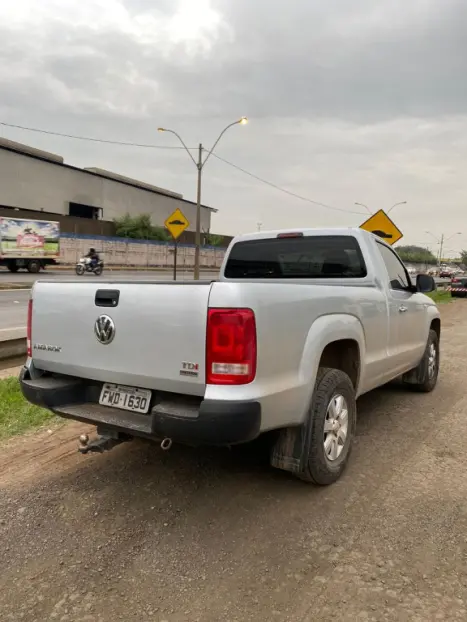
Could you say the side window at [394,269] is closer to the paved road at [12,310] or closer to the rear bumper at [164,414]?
the rear bumper at [164,414]

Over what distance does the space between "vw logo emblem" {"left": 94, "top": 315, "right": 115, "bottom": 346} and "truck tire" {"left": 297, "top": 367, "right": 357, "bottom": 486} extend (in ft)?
4.39

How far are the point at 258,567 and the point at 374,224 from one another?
12736mm

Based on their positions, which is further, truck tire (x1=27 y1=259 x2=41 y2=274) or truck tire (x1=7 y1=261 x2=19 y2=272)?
truck tire (x1=27 y1=259 x2=41 y2=274)

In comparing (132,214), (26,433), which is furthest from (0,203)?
(26,433)

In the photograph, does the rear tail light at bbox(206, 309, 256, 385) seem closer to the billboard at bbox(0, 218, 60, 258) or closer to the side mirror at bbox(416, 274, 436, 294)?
the side mirror at bbox(416, 274, 436, 294)

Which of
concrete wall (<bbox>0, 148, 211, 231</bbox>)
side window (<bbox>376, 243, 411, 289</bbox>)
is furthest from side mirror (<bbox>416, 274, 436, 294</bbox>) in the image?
concrete wall (<bbox>0, 148, 211, 231</bbox>)

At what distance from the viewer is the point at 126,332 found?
117 inches

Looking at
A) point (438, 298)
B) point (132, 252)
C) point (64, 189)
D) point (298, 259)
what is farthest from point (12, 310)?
point (64, 189)

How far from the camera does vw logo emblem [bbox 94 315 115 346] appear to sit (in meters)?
3.03

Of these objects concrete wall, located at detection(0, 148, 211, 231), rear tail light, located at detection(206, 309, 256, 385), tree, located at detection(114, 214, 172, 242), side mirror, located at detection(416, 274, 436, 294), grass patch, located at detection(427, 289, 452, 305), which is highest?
concrete wall, located at detection(0, 148, 211, 231)

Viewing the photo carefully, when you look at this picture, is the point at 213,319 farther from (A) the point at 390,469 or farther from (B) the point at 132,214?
(B) the point at 132,214

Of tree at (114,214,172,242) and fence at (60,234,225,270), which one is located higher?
tree at (114,214,172,242)

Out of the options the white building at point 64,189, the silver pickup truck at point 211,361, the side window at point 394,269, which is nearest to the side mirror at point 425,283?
the side window at point 394,269

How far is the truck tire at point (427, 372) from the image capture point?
231 inches
